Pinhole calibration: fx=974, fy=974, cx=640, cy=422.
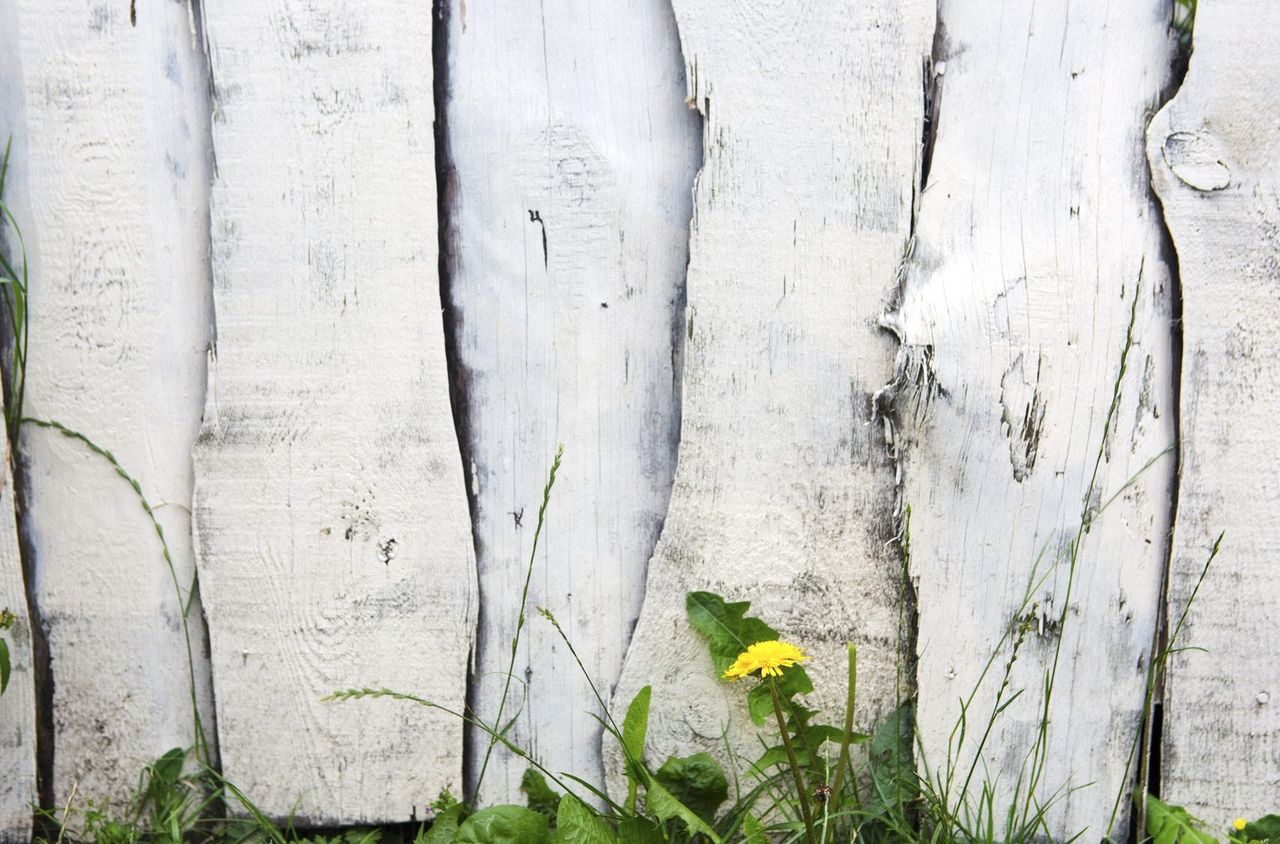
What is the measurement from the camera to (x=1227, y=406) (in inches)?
54.0

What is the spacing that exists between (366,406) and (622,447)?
0.38m

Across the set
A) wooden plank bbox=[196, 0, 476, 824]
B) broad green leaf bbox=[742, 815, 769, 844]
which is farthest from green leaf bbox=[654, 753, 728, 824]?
wooden plank bbox=[196, 0, 476, 824]

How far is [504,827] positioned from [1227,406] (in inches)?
46.1

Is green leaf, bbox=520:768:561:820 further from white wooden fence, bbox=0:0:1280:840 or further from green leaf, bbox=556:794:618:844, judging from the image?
green leaf, bbox=556:794:618:844

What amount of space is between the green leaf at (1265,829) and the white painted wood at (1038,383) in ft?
0.60

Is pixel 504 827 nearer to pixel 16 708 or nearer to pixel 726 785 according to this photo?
pixel 726 785

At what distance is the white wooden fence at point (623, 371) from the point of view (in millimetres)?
1361

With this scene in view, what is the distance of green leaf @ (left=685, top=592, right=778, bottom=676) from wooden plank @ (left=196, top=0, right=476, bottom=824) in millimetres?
358

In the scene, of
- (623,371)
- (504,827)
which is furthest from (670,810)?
(623,371)

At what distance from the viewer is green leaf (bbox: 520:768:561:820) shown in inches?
57.7

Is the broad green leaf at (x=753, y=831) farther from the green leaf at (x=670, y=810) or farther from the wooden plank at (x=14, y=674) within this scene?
the wooden plank at (x=14, y=674)

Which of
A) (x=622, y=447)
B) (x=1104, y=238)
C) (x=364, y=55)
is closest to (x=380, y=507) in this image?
(x=622, y=447)

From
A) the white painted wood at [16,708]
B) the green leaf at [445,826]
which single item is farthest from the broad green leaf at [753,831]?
Result: the white painted wood at [16,708]

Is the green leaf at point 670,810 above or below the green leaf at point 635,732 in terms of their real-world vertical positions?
below
